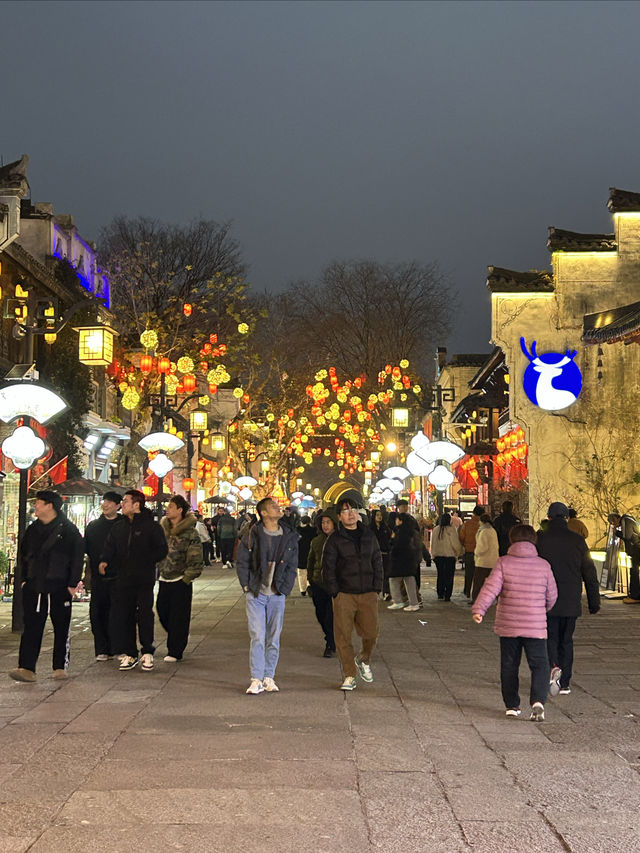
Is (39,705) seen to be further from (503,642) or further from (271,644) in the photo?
(503,642)

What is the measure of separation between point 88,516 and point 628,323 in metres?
14.7

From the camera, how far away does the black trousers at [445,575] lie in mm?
22000

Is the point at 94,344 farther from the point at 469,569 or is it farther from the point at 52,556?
the point at 52,556

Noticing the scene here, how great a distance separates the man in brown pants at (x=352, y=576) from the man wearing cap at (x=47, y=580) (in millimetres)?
2684

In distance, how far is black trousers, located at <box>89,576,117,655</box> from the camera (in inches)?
507

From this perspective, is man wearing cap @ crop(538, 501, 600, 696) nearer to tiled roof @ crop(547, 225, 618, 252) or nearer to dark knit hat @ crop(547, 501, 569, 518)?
dark knit hat @ crop(547, 501, 569, 518)

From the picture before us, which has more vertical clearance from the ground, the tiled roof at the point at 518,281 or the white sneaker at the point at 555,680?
the tiled roof at the point at 518,281

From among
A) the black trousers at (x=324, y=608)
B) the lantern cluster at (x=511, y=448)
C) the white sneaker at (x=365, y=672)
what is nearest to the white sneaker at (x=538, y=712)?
the white sneaker at (x=365, y=672)

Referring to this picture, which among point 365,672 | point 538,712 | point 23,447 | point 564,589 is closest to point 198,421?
point 23,447

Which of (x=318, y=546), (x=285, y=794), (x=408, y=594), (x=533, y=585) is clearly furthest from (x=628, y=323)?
(x=285, y=794)

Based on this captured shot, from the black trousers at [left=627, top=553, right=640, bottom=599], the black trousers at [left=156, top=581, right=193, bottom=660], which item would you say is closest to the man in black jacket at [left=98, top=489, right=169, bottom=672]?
the black trousers at [left=156, top=581, right=193, bottom=660]

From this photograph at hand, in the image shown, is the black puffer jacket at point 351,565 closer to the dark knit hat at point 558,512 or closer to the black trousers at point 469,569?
the dark knit hat at point 558,512

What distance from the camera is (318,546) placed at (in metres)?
14.0

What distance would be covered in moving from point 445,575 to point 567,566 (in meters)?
12.0
